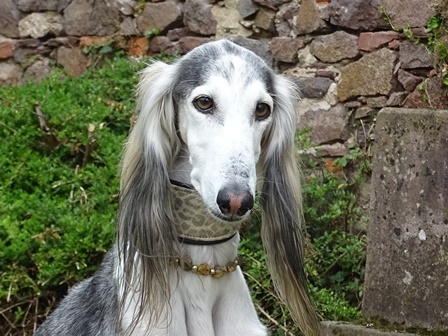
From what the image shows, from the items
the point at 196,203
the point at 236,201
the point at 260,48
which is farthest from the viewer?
the point at 260,48

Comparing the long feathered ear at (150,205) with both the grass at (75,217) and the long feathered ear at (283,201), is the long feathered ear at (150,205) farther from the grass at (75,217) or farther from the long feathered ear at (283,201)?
the grass at (75,217)

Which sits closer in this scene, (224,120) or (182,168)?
(224,120)

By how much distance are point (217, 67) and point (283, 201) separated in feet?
1.75

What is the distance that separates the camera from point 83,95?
6863 millimetres

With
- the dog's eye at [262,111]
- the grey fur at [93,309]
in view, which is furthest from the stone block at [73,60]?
the dog's eye at [262,111]

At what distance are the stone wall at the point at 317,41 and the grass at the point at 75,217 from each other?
0.44m

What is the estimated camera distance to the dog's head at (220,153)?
2.93 metres

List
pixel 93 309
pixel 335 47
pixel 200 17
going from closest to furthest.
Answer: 1. pixel 93 309
2. pixel 335 47
3. pixel 200 17

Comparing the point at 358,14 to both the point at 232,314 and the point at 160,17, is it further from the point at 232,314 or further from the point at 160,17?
the point at 232,314

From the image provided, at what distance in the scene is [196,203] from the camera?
3.21 m

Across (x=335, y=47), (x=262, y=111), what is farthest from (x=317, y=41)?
(x=262, y=111)

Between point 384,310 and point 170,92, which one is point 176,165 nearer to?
point 170,92

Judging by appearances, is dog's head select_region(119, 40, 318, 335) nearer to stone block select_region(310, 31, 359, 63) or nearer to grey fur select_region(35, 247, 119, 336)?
grey fur select_region(35, 247, 119, 336)

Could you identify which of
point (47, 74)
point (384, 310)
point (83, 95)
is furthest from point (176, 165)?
point (47, 74)
